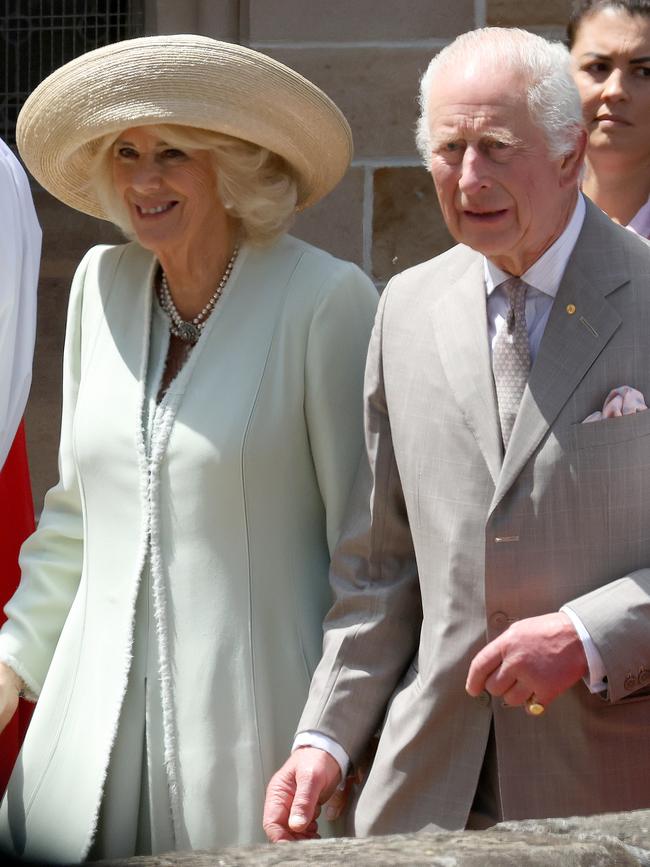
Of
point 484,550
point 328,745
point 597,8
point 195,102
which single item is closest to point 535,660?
point 484,550

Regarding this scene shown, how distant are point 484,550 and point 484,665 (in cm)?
19

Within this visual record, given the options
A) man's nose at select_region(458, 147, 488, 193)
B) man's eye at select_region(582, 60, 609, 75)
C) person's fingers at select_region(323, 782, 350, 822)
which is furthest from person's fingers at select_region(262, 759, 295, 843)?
man's eye at select_region(582, 60, 609, 75)

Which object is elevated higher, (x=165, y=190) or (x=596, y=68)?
(x=596, y=68)

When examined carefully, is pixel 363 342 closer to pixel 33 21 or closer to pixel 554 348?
pixel 554 348

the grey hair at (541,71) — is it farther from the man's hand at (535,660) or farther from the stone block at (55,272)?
the stone block at (55,272)

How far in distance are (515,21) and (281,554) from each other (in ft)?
7.87

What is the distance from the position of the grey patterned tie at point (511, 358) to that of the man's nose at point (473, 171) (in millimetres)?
182

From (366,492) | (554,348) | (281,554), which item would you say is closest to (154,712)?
(281,554)

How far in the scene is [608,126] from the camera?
3.20m

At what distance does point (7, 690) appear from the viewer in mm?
2975

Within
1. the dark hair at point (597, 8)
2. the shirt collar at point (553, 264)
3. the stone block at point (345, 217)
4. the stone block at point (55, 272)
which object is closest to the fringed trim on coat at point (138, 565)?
the shirt collar at point (553, 264)

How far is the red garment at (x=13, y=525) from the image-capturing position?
3576mm

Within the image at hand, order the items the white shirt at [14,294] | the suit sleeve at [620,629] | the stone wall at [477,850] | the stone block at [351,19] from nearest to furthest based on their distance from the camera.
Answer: the stone wall at [477,850] < the suit sleeve at [620,629] < the white shirt at [14,294] < the stone block at [351,19]

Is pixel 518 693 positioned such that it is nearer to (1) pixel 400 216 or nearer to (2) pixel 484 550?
(2) pixel 484 550
